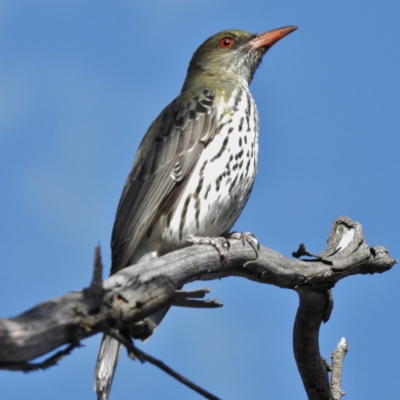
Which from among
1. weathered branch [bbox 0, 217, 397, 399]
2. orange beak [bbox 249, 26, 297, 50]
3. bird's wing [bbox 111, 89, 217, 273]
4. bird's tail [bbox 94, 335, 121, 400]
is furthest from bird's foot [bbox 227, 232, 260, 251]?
orange beak [bbox 249, 26, 297, 50]

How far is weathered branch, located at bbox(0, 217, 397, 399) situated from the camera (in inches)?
137

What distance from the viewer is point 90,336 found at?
12.1 feet

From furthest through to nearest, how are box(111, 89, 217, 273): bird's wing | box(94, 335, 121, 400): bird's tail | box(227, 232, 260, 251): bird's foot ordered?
box(111, 89, 217, 273): bird's wing < box(227, 232, 260, 251): bird's foot < box(94, 335, 121, 400): bird's tail

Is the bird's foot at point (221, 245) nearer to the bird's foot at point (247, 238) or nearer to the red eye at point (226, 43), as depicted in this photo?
the bird's foot at point (247, 238)

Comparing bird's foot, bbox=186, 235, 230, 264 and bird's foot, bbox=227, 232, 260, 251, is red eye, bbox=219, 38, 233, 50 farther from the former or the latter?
bird's foot, bbox=186, 235, 230, 264

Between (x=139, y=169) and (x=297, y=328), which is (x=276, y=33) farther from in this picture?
(x=297, y=328)

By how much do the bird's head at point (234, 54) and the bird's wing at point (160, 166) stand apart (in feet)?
2.79

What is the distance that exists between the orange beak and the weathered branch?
2204 mm

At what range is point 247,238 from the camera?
612 cm

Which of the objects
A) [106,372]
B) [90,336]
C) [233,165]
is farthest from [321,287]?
[90,336]

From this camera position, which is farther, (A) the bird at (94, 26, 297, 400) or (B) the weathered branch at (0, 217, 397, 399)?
(A) the bird at (94, 26, 297, 400)

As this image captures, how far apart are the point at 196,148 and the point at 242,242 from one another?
41.8 inches

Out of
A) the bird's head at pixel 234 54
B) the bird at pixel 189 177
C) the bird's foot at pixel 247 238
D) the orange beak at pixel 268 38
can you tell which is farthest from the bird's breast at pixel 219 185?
the orange beak at pixel 268 38

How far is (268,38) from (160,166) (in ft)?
6.76
